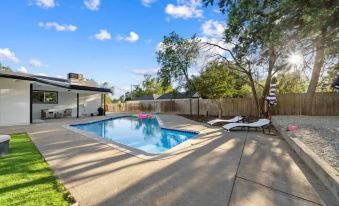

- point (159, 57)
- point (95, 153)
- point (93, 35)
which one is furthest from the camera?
point (159, 57)

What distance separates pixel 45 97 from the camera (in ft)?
59.6

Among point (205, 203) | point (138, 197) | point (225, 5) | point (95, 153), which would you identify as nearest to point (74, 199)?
point (138, 197)

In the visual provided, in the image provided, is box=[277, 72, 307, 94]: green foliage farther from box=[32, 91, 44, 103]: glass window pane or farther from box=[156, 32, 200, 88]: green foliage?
box=[32, 91, 44, 103]: glass window pane

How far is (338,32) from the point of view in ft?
23.5

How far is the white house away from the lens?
1277 centimetres

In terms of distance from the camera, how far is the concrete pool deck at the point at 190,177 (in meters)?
3.36

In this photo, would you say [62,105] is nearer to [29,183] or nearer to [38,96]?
[38,96]

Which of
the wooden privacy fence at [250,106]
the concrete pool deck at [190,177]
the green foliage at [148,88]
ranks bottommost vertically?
the concrete pool deck at [190,177]

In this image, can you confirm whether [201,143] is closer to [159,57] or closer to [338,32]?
[338,32]

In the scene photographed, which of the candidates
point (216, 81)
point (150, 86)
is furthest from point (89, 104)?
point (150, 86)

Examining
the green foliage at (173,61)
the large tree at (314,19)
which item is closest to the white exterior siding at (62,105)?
the green foliage at (173,61)

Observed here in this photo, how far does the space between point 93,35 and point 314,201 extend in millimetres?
22327

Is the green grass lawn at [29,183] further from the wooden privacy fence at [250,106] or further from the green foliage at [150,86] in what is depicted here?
the green foliage at [150,86]

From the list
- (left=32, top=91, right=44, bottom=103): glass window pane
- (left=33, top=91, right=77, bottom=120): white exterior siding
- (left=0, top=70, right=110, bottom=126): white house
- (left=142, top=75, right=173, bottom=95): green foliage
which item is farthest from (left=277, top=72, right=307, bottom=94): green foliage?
(left=142, top=75, right=173, bottom=95): green foliage
